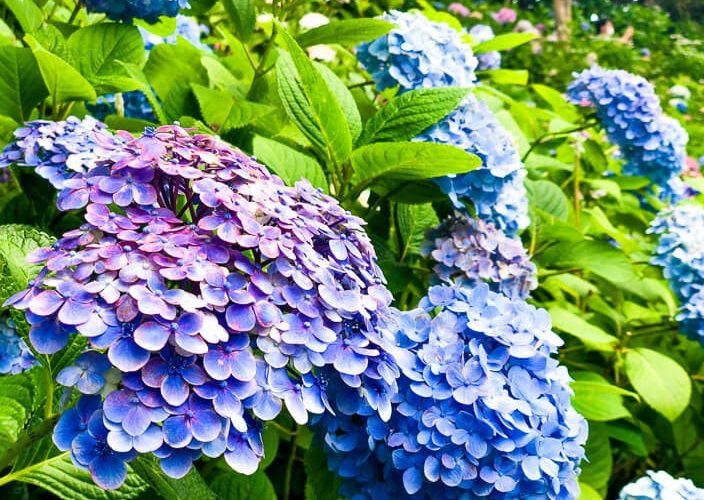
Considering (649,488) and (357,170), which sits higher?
(357,170)

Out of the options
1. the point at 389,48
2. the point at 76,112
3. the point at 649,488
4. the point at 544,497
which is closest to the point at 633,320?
the point at 649,488

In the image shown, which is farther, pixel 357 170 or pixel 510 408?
pixel 357 170

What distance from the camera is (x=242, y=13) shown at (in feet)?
5.11

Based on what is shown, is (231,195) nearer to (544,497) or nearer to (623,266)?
(544,497)

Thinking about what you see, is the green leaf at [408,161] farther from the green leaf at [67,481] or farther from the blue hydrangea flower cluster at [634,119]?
the blue hydrangea flower cluster at [634,119]

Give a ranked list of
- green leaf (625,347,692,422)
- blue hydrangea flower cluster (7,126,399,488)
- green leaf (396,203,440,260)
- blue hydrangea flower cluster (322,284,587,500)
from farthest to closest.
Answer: green leaf (625,347,692,422)
green leaf (396,203,440,260)
blue hydrangea flower cluster (322,284,587,500)
blue hydrangea flower cluster (7,126,399,488)

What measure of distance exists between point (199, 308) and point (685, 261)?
1.51m

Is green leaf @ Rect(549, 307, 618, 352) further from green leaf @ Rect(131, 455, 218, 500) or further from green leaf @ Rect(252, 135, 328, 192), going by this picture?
green leaf @ Rect(131, 455, 218, 500)

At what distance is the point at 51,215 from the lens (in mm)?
1377

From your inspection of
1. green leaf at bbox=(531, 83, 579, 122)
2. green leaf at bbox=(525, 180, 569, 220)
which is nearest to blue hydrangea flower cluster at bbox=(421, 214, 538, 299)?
green leaf at bbox=(525, 180, 569, 220)

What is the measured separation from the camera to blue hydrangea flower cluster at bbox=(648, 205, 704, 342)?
5.98ft

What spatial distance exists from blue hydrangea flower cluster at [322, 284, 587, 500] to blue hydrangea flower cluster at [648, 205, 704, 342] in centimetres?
88

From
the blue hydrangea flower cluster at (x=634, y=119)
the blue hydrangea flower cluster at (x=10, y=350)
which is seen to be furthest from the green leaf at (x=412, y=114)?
the blue hydrangea flower cluster at (x=634, y=119)

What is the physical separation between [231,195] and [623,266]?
1359 mm
